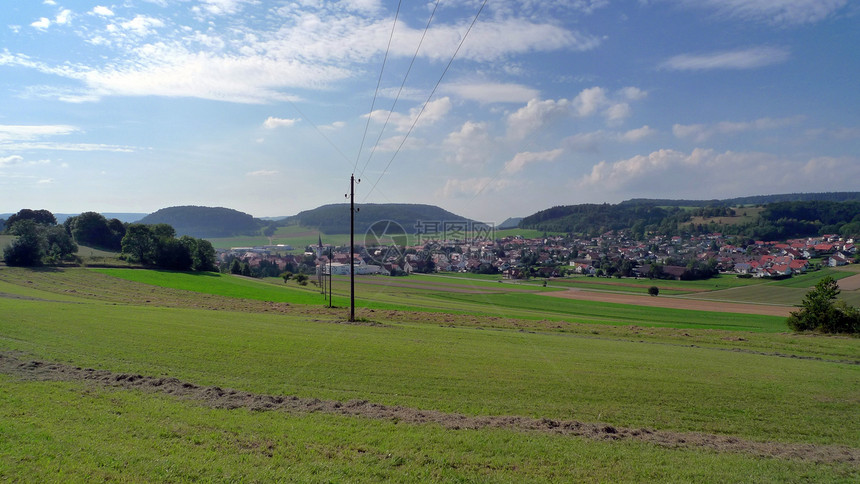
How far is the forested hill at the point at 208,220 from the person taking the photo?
513 feet

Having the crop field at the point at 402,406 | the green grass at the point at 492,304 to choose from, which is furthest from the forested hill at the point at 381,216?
the crop field at the point at 402,406

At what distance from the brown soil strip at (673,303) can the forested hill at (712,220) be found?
6907 centimetres

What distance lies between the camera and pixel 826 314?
30781 mm

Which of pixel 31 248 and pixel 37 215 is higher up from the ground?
pixel 37 215

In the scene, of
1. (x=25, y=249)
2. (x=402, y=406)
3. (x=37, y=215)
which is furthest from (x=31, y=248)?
(x=402, y=406)

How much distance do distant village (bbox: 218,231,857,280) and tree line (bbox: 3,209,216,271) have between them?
55.9 feet

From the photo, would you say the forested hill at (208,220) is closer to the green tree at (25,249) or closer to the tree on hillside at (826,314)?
the green tree at (25,249)

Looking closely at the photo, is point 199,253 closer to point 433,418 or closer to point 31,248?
point 31,248

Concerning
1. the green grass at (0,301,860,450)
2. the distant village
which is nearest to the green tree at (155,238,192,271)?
the distant village

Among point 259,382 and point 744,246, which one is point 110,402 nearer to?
point 259,382

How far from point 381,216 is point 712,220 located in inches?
4156

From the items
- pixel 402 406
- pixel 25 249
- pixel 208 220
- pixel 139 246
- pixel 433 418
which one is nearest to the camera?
pixel 433 418

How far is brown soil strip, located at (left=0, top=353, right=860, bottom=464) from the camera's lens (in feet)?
30.1

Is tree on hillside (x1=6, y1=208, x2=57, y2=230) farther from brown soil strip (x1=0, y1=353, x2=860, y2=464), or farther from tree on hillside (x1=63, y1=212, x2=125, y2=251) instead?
brown soil strip (x1=0, y1=353, x2=860, y2=464)
